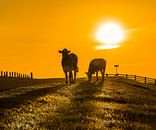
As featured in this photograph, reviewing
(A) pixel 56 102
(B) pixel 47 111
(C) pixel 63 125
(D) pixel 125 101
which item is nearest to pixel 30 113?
(B) pixel 47 111

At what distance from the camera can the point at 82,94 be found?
4212 cm

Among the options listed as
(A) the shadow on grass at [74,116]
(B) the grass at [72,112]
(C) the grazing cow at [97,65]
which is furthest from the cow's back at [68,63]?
(A) the shadow on grass at [74,116]

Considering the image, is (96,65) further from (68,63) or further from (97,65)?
(68,63)

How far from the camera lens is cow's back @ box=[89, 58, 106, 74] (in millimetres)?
65750

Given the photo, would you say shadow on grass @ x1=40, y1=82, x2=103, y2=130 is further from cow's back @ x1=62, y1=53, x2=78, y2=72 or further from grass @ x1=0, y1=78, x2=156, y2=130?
cow's back @ x1=62, y1=53, x2=78, y2=72

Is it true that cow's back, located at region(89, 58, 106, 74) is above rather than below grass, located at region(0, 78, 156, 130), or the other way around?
above

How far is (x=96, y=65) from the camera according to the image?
65875mm

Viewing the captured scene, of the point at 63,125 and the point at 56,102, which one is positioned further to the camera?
the point at 56,102

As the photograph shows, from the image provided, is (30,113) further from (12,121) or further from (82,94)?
(82,94)

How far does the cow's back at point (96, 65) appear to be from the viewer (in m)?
65.8

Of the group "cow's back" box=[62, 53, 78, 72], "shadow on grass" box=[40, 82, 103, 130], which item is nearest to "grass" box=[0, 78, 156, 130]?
"shadow on grass" box=[40, 82, 103, 130]

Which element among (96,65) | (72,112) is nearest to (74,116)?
(72,112)

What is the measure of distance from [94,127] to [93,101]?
12432 mm

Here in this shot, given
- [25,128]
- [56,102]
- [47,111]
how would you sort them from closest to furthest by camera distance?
[25,128] → [47,111] → [56,102]
